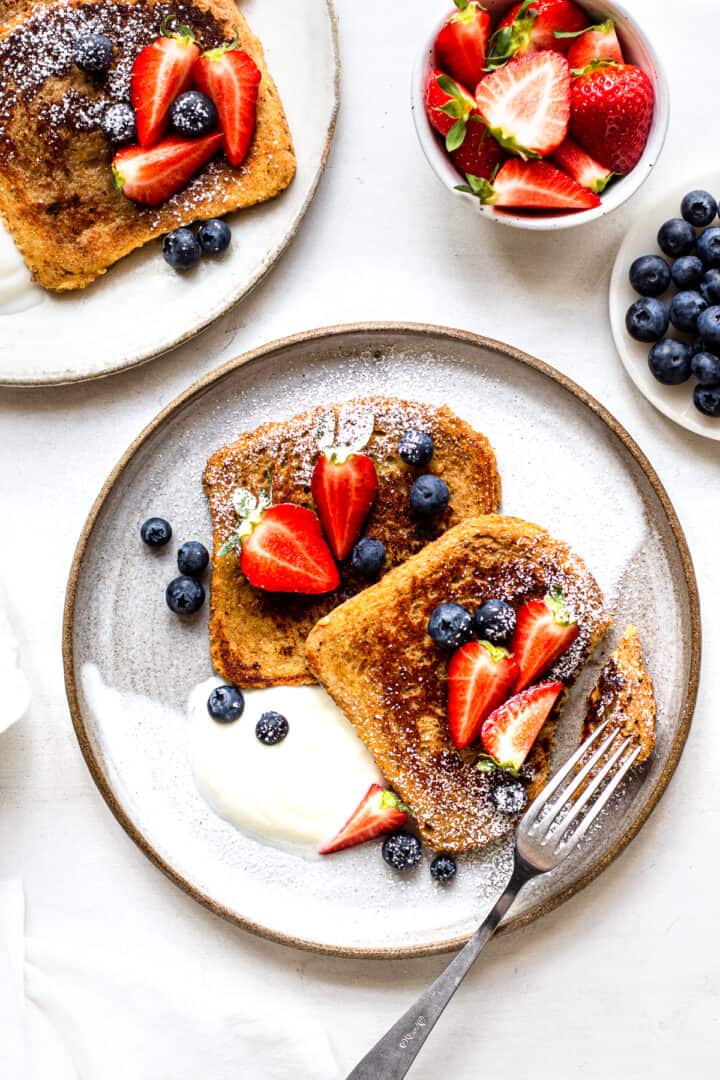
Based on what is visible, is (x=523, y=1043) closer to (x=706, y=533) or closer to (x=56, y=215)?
(x=706, y=533)

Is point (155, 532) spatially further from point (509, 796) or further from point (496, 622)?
point (509, 796)

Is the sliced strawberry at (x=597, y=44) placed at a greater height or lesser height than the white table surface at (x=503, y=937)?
greater

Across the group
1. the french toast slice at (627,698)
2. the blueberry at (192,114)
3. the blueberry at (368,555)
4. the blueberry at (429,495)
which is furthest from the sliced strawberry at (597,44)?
the french toast slice at (627,698)

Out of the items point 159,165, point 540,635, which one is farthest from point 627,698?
point 159,165

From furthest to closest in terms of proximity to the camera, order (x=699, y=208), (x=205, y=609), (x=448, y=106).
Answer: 1. (x=205, y=609)
2. (x=699, y=208)
3. (x=448, y=106)

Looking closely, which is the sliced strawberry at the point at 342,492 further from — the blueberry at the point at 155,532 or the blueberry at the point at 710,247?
the blueberry at the point at 710,247

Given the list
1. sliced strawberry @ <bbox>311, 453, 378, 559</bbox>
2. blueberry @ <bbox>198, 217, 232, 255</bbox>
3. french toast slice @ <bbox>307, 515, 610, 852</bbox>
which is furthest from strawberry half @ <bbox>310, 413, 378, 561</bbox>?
blueberry @ <bbox>198, 217, 232, 255</bbox>

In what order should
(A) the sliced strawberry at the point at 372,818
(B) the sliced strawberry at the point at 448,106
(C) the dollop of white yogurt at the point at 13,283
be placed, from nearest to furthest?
(B) the sliced strawberry at the point at 448,106 < (A) the sliced strawberry at the point at 372,818 < (C) the dollop of white yogurt at the point at 13,283

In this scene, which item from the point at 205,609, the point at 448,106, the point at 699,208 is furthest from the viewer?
the point at 205,609

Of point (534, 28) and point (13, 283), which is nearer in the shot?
point (534, 28)
